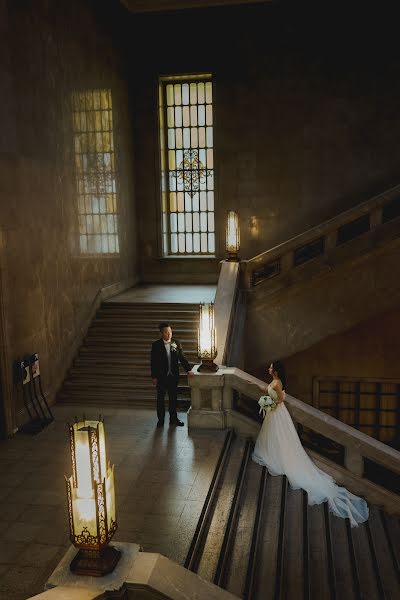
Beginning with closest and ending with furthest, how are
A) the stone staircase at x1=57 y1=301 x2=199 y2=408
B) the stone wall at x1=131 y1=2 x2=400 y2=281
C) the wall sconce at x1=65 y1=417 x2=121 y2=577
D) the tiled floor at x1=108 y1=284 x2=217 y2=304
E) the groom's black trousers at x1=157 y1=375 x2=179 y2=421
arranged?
1. the wall sconce at x1=65 y1=417 x2=121 y2=577
2. the groom's black trousers at x1=157 y1=375 x2=179 y2=421
3. the stone staircase at x1=57 y1=301 x2=199 y2=408
4. the tiled floor at x1=108 y1=284 x2=217 y2=304
5. the stone wall at x1=131 y1=2 x2=400 y2=281

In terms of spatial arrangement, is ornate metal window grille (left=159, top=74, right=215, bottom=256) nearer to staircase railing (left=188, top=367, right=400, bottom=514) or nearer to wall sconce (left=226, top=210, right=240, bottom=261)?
wall sconce (left=226, top=210, right=240, bottom=261)

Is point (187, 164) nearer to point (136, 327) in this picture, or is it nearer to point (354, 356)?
point (136, 327)

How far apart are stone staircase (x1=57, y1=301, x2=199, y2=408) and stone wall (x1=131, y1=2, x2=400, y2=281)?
15.5 ft

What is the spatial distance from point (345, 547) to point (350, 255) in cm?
682

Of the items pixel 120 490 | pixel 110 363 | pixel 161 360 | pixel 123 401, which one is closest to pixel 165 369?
pixel 161 360

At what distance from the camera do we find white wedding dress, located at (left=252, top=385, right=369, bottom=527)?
7.62 metres

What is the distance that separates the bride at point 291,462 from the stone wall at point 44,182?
4365mm

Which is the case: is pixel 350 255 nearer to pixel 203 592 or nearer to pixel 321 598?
pixel 321 598

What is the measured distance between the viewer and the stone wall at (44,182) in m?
9.01

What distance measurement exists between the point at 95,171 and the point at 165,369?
20.4ft

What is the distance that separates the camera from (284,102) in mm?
15359

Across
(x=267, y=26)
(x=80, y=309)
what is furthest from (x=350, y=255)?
(x=267, y=26)

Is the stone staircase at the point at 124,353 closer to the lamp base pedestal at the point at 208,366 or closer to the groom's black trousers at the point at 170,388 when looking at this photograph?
the groom's black trousers at the point at 170,388

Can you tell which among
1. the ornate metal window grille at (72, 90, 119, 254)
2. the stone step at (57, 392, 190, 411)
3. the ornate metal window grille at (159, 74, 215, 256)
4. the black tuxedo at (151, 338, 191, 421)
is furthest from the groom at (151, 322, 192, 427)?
the ornate metal window grille at (159, 74, 215, 256)
